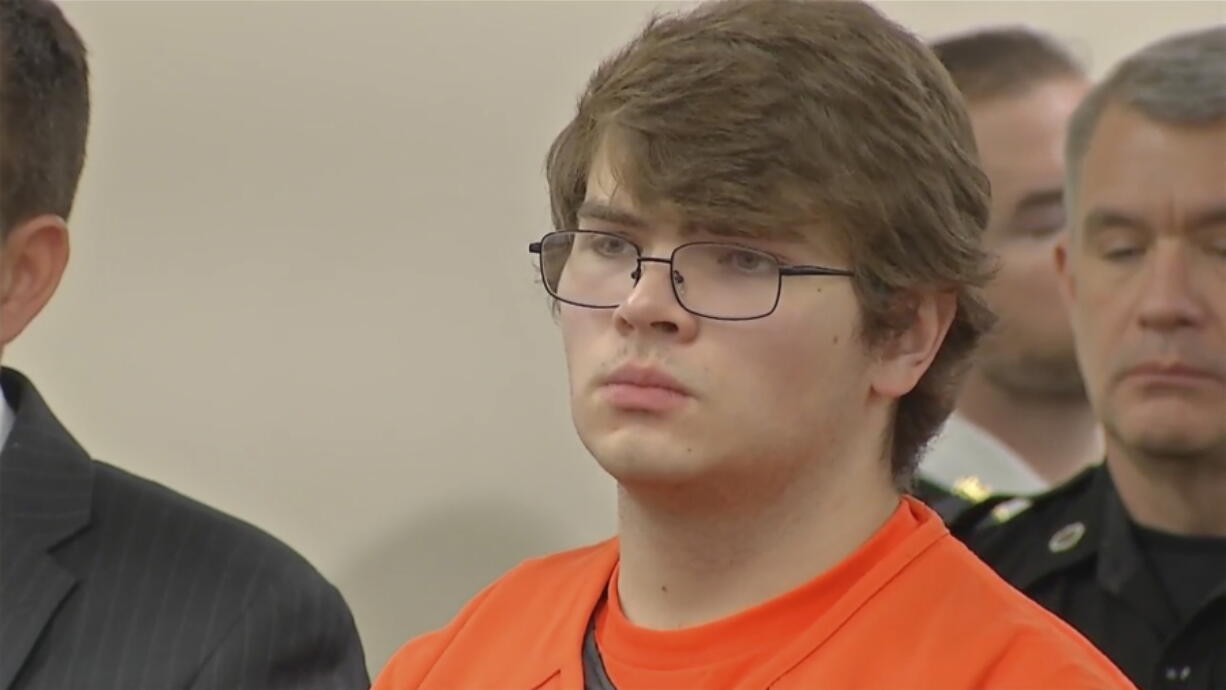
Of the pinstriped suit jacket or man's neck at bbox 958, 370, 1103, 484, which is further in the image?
man's neck at bbox 958, 370, 1103, 484

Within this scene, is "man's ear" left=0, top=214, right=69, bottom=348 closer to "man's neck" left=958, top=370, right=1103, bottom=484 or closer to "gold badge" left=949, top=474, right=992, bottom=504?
"gold badge" left=949, top=474, right=992, bottom=504

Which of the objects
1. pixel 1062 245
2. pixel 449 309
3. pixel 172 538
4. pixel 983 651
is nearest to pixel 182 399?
pixel 449 309

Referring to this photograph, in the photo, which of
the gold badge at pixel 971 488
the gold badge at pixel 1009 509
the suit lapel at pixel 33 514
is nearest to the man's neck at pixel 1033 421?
the gold badge at pixel 971 488

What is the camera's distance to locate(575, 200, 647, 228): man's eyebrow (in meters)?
1.33

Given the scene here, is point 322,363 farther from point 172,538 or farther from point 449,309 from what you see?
point 172,538

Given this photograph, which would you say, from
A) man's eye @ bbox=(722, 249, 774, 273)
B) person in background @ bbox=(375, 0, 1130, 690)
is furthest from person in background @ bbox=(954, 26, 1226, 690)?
man's eye @ bbox=(722, 249, 774, 273)

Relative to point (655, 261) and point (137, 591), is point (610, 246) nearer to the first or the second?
point (655, 261)

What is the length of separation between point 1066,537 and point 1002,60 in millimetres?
833

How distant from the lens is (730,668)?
133cm

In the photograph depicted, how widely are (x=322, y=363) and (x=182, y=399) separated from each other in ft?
0.57

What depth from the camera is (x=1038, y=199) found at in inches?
97.0

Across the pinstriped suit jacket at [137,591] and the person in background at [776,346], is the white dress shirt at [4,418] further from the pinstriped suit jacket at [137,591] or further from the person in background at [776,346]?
the person in background at [776,346]

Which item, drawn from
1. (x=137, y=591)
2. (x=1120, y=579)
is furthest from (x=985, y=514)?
(x=137, y=591)

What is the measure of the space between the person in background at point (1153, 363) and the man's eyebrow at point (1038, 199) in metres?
0.59
